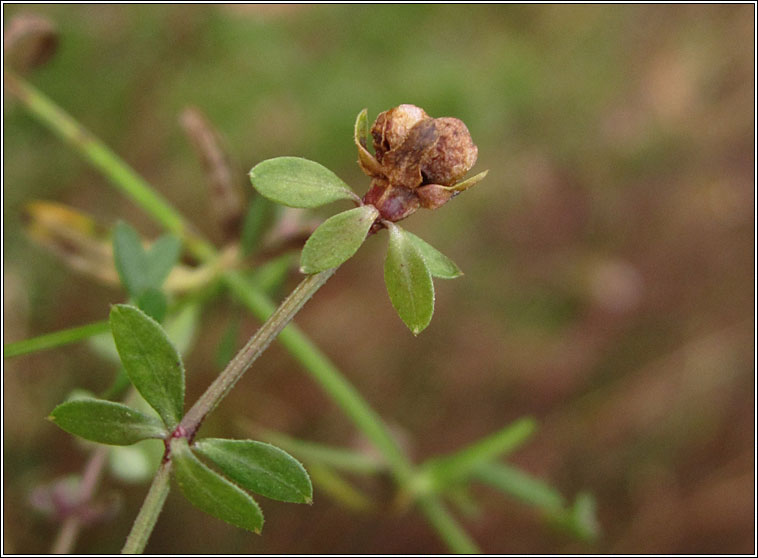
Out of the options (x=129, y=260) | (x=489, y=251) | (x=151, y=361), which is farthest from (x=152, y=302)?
(x=489, y=251)

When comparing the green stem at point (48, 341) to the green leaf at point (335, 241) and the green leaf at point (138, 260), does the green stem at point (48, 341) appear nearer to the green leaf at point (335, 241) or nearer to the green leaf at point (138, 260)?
the green leaf at point (138, 260)

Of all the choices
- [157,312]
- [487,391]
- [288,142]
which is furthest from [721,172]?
[157,312]

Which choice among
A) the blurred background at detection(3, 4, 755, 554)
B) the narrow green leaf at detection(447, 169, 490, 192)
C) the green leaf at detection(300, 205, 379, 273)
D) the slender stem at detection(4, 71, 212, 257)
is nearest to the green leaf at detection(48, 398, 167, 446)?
the green leaf at detection(300, 205, 379, 273)

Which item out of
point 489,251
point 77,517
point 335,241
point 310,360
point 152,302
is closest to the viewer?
point 335,241

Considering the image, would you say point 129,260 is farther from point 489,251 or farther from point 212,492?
point 489,251

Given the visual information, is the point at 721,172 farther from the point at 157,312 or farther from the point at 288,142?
the point at 157,312

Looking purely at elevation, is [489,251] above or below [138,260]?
above

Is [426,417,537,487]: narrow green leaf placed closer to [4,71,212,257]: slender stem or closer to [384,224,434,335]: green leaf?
[4,71,212,257]: slender stem
